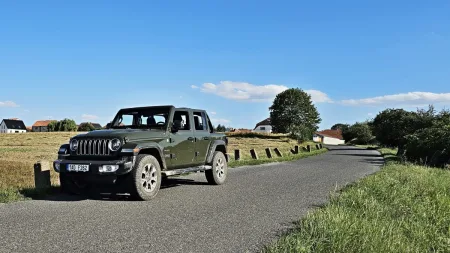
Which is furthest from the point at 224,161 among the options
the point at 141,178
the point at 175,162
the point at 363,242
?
the point at 363,242

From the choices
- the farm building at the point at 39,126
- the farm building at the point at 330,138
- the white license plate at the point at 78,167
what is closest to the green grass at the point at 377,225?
the white license plate at the point at 78,167

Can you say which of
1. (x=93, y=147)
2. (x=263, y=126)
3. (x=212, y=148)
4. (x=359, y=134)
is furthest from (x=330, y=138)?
(x=93, y=147)

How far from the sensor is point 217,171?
9945 millimetres

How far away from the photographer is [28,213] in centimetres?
607

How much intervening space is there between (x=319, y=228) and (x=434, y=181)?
23.6 ft

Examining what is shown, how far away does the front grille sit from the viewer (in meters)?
7.37

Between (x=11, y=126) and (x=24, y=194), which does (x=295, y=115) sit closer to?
(x=24, y=194)

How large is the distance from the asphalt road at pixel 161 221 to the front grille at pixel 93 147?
934 mm

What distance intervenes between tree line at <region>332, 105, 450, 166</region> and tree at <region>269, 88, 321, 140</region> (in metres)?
12.5

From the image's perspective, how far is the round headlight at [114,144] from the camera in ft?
24.0

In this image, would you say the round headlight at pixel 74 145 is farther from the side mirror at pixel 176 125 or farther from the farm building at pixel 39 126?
the farm building at pixel 39 126

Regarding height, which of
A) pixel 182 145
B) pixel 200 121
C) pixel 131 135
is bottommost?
pixel 182 145

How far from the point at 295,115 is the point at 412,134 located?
43.5 metres

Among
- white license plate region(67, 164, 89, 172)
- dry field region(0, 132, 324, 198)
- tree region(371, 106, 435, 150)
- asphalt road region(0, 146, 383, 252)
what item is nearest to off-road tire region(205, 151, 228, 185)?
asphalt road region(0, 146, 383, 252)
